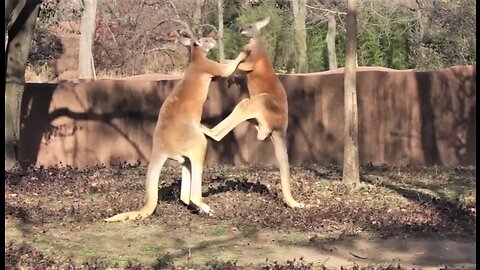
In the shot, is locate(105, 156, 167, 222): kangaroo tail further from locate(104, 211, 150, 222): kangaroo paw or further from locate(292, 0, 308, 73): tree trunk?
locate(292, 0, 308, 73): tree trunk

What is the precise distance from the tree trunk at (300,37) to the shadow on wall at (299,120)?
9.74 metres

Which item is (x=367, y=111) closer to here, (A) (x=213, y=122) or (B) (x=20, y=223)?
(A) (x=213, y=122)

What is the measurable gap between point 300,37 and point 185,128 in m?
16.6

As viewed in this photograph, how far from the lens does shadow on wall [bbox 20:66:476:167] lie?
13812mm

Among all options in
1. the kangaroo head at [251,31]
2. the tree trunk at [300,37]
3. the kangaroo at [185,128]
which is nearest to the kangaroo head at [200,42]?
the kangaroo at [185,128]

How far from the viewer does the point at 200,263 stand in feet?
21.2

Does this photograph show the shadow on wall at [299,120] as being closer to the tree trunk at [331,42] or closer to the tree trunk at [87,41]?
the tree trunk at [87,41]

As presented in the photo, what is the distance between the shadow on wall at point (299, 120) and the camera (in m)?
13.8

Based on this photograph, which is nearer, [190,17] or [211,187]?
[211,187]

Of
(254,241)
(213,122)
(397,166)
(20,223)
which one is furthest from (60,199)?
(397,166)

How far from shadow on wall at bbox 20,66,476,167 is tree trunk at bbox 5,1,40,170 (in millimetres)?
1475

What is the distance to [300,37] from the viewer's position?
24297 mm

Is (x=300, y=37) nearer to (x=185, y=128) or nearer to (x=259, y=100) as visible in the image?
(x=259, y=100)

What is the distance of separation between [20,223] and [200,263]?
2535 millimetres
